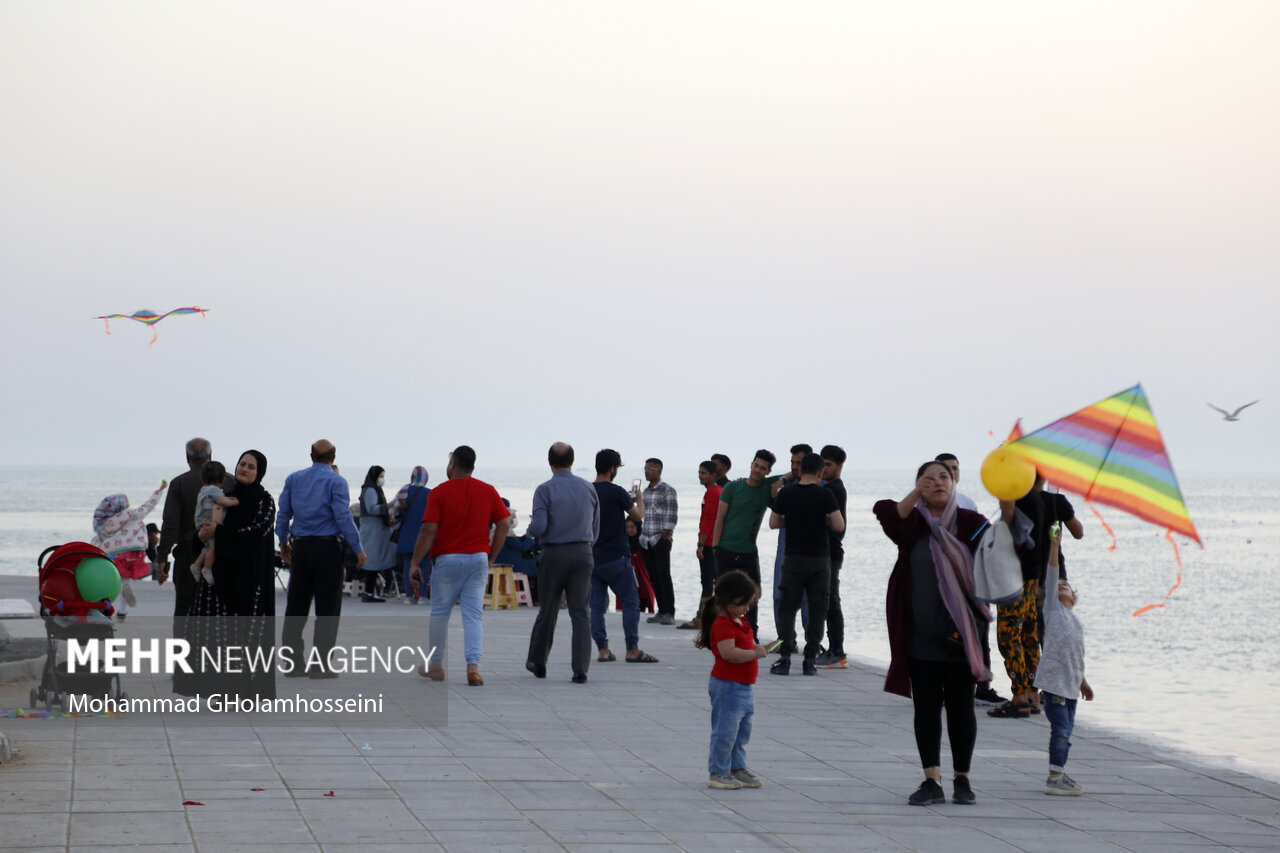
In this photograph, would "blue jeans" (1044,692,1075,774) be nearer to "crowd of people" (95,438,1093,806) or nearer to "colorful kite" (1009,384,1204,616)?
"crowd of people" (95,438,1093,806)

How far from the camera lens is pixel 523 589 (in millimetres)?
18391

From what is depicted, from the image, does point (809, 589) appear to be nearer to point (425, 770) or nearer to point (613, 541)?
point (613, 541)

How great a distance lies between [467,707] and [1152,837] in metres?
4.59

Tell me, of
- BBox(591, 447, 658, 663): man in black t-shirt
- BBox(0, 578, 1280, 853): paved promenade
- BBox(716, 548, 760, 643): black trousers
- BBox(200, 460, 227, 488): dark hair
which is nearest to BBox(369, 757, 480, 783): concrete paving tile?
BBox(0, 578, 1280, 853): paved promenade

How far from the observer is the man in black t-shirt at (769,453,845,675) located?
36.7ft

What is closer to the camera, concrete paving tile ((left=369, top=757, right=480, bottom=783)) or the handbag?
the handbag

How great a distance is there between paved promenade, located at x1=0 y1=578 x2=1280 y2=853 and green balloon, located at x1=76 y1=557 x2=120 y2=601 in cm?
77

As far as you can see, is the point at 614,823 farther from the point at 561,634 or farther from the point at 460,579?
the point at 561,634

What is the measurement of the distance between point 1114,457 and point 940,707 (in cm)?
156

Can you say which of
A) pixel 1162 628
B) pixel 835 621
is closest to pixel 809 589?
pixel 835 621

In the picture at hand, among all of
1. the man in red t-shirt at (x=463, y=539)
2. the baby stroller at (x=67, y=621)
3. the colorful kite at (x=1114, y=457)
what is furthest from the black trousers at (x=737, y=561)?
the colorful kite at (x=1114, y=457)

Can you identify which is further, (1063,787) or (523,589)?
(523,589)

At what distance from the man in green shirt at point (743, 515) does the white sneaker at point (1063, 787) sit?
18.0 feet

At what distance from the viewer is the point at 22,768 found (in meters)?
6.73
